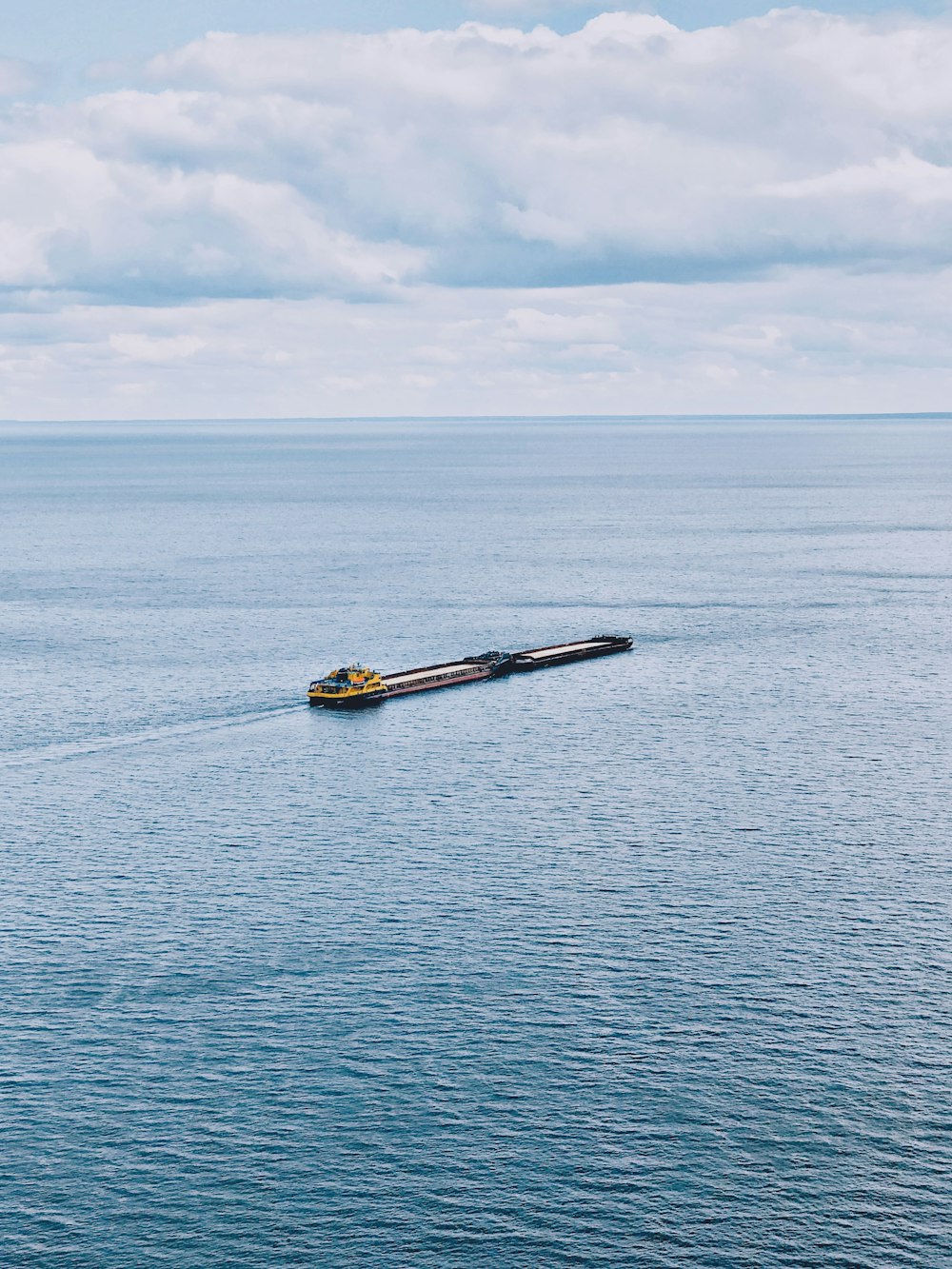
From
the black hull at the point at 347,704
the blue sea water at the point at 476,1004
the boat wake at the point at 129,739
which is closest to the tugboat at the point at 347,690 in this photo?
the black hull at the point at 347,704

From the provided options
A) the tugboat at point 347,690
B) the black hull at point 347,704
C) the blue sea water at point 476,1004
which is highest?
the tugboat at point 347,690

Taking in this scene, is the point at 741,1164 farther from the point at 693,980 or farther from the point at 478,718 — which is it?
the point at 478,718

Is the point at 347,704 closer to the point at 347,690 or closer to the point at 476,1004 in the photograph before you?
the point at 347,690

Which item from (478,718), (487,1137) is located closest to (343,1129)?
(487,1137)

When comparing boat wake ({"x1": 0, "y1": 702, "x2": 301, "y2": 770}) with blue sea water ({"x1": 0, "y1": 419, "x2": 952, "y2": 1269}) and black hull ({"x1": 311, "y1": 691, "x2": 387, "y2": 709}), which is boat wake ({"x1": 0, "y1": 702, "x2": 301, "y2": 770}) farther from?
black hull ({"x1": 311, "y1": 691, "x2": 387, "y2": 709})

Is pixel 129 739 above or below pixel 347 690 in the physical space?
below

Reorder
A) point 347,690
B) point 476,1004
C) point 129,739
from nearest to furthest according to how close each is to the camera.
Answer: point 476,1004
point 129,739
point 347,690

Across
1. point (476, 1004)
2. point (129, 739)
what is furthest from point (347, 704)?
point (476, 1004)

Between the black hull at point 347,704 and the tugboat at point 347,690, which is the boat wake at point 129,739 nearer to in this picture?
the black hull at point 347,704
